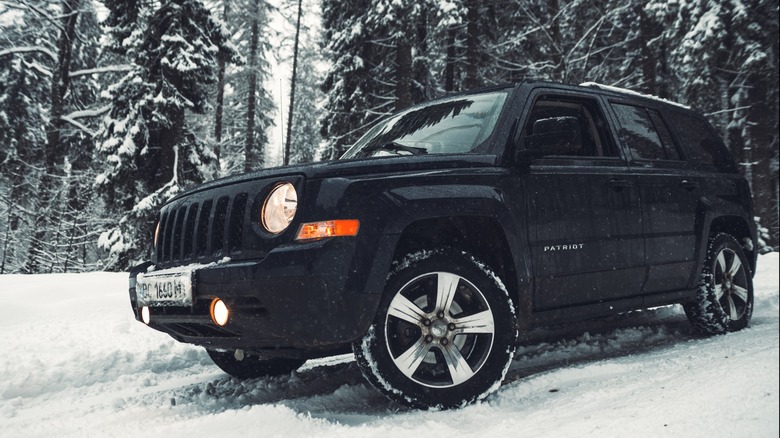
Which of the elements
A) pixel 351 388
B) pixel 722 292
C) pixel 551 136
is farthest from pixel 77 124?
pixel 722 292

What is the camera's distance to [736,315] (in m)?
5.10

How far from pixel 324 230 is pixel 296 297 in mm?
338

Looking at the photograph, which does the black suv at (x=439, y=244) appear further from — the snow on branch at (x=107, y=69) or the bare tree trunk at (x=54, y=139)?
the snow on branch at (x=107, y=69)

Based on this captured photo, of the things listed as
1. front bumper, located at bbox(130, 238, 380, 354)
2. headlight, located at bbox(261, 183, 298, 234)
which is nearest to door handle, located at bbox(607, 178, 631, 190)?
front bumper, located at bbox(130, 238, 380, 354)

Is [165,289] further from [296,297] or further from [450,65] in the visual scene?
[450,65]

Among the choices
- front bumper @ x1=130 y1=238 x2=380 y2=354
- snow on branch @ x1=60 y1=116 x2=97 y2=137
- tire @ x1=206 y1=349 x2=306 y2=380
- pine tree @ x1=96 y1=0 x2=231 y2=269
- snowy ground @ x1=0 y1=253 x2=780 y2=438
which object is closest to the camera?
snowy ground @ x1=0 y1=253 x2=780 y2=438

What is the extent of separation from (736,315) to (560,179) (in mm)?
2517

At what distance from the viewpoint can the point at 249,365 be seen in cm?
424

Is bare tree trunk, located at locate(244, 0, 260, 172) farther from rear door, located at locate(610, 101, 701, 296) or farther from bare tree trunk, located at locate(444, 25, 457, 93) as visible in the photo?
rear door, located at locate(610, 101, 701, 296)

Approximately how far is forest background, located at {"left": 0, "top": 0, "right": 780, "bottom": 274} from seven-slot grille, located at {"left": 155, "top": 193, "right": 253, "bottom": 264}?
7.88 meters

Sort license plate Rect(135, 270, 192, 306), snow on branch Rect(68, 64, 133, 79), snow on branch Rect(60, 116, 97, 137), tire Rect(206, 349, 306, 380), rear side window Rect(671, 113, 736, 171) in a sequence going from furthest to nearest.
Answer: snow on branch Rect(60, 116, 97, 137) < snow on branch Rect(68, 64, 133, 79) < rear side window Rect(671, 113, 736, 171) < tire Rect(206, 349, 306, 380) < license plate Rect(135, 270, 192, 306)

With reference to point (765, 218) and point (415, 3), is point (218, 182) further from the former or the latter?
point (765, 218)

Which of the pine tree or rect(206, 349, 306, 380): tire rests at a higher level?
the pine tree

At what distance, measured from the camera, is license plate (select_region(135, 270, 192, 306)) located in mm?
3061
